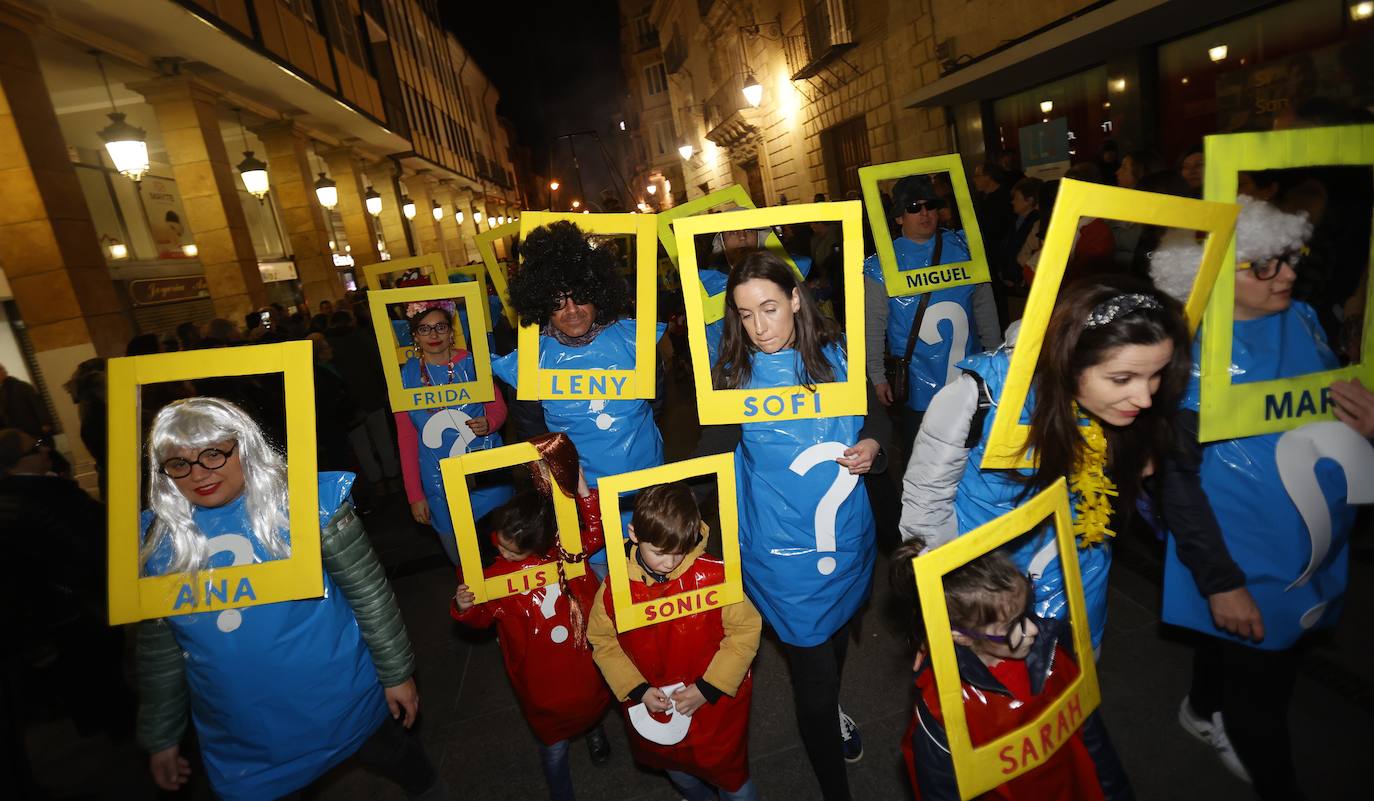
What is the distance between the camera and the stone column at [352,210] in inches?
611

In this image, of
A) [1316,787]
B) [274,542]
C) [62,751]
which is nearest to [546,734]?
[274,542]

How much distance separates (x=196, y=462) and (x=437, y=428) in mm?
1792

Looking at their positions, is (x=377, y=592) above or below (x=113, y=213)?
below

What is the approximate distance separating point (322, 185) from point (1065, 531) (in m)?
14.1

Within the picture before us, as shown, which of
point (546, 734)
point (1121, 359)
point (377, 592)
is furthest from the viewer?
point (546, 734)

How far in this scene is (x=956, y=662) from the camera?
1.32m

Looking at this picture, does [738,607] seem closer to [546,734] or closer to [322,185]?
[546,734]

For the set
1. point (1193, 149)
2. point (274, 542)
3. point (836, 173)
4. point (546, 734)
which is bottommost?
point (546, 734)

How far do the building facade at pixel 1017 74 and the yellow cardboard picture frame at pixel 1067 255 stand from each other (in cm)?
231

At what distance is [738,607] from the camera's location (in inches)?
84.7

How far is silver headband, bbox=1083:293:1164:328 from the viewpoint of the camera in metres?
1.67

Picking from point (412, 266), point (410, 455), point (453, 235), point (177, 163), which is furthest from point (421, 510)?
point (453, 235)

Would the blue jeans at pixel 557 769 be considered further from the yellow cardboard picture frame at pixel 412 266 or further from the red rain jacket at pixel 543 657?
the yellow cardboard picture frame at pixel 412 266

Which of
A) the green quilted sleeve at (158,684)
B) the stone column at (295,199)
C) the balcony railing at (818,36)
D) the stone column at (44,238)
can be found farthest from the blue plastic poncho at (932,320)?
the stone column at (295,199)
